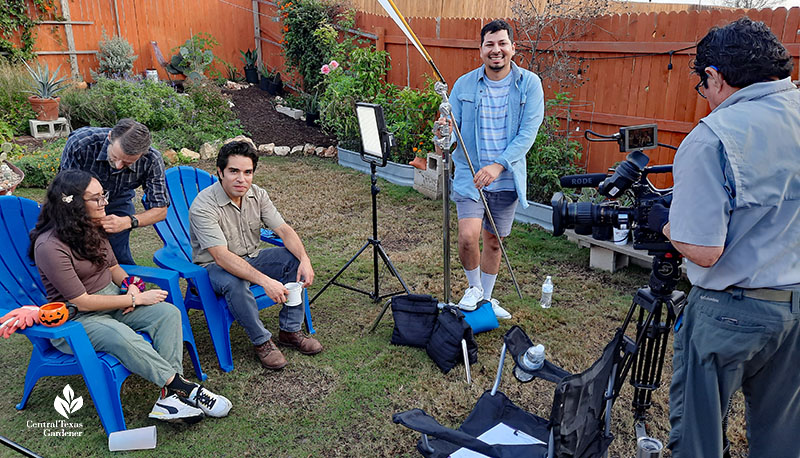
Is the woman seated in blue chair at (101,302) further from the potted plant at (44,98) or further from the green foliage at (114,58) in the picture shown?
the green foliage at (114,58)

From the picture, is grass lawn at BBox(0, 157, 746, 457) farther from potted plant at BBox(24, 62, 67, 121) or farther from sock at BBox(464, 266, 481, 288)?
potted plant at BBox(24, 62, 67, 121)

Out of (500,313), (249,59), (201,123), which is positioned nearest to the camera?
(500,313)

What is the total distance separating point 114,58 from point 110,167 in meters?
7.48

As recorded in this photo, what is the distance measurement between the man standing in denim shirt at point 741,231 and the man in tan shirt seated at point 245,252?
1941mm

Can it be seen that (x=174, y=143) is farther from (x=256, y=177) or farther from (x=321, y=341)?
(x=321, y=341)

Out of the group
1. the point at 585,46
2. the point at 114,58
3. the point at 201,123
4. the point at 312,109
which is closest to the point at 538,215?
the point at 585,46

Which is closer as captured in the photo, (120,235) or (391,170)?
(120,235)

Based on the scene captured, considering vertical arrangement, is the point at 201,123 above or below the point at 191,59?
below

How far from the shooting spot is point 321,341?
3.14 metres

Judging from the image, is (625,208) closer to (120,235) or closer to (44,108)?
(120,235)

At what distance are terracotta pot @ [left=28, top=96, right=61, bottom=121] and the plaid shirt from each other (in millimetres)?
4818

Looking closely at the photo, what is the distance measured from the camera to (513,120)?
10.2 feet

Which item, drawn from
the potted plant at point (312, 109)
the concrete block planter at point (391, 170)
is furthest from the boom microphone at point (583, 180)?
the potted plant at point (312, 109)

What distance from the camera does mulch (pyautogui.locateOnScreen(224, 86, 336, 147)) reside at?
25.7ft
